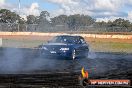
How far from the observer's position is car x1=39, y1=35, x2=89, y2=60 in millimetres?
21859

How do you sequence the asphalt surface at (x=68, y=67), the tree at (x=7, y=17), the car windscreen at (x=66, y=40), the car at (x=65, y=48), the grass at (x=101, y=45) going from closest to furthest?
the asphalt surface at (x=68, y=67)
the car at (x=65, y=48)
the car windscreen at (x=66, y=40)
the grass at (x=101, y=45)
the tree at (x=7, y=17)

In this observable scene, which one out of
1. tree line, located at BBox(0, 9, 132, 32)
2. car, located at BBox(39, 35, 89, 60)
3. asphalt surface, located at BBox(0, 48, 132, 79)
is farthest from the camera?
tree line, located at BBox(0, 9, 132, 32)

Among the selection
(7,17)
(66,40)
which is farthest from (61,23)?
(66,40)

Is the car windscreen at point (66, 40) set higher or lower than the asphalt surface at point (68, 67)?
higher

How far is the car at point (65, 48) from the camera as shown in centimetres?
2186

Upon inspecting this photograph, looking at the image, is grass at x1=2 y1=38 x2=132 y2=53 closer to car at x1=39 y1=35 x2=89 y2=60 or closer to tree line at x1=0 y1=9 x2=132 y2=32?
car at x1=39 y1=35 x2=89 y2=60

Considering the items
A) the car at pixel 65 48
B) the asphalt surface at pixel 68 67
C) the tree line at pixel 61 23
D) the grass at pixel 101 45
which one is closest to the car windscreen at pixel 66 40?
the car at pixel 65 48

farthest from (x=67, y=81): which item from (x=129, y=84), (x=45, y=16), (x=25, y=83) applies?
(x=45, y=16)

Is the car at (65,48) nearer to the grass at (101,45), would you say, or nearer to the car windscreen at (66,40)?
the car windscreen at (66,40)

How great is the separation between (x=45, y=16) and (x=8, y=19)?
22602mm

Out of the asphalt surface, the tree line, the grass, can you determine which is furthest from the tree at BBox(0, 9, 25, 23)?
the asphalt surface

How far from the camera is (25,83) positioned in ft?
36.2

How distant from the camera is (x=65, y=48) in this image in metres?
22.1

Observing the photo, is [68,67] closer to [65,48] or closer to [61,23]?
[65,48]
